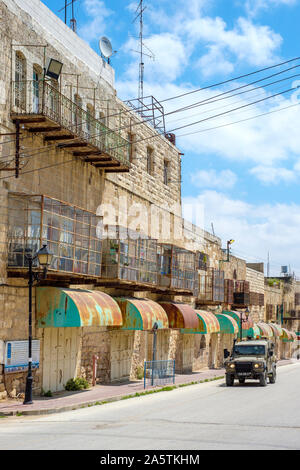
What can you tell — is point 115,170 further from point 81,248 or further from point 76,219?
point 81,248

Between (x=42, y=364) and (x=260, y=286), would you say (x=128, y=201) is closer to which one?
(x=42, y=364)

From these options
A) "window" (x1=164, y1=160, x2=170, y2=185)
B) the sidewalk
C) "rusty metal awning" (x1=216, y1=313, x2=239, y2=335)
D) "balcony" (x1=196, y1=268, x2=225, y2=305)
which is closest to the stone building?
the sidewalk

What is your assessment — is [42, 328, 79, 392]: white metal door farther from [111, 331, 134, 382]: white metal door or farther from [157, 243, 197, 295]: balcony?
[157, 243, 197, 295]: balcony

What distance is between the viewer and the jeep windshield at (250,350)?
26.6 metres

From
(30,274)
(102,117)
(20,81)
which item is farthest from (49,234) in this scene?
(102,117)

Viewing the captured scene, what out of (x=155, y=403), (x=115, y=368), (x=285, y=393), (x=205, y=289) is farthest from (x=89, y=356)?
(x=205, y=289)

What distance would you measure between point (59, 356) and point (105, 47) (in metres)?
12.9

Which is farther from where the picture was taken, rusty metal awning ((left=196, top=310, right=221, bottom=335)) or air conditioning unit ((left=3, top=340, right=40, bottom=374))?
rusty metal awning ((left=196, top=310, right=221, bottom=335))

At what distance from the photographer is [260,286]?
5609cm

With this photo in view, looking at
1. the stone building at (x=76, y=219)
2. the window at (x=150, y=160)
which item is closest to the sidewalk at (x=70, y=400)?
the stone building at (x=76, y=219)

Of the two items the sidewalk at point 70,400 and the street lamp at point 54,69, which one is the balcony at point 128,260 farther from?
the street lamp at point 54,69

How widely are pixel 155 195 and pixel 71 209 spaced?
38.4ft

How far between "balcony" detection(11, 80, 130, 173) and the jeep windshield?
30.5ft

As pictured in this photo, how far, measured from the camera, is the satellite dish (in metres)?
25.7
